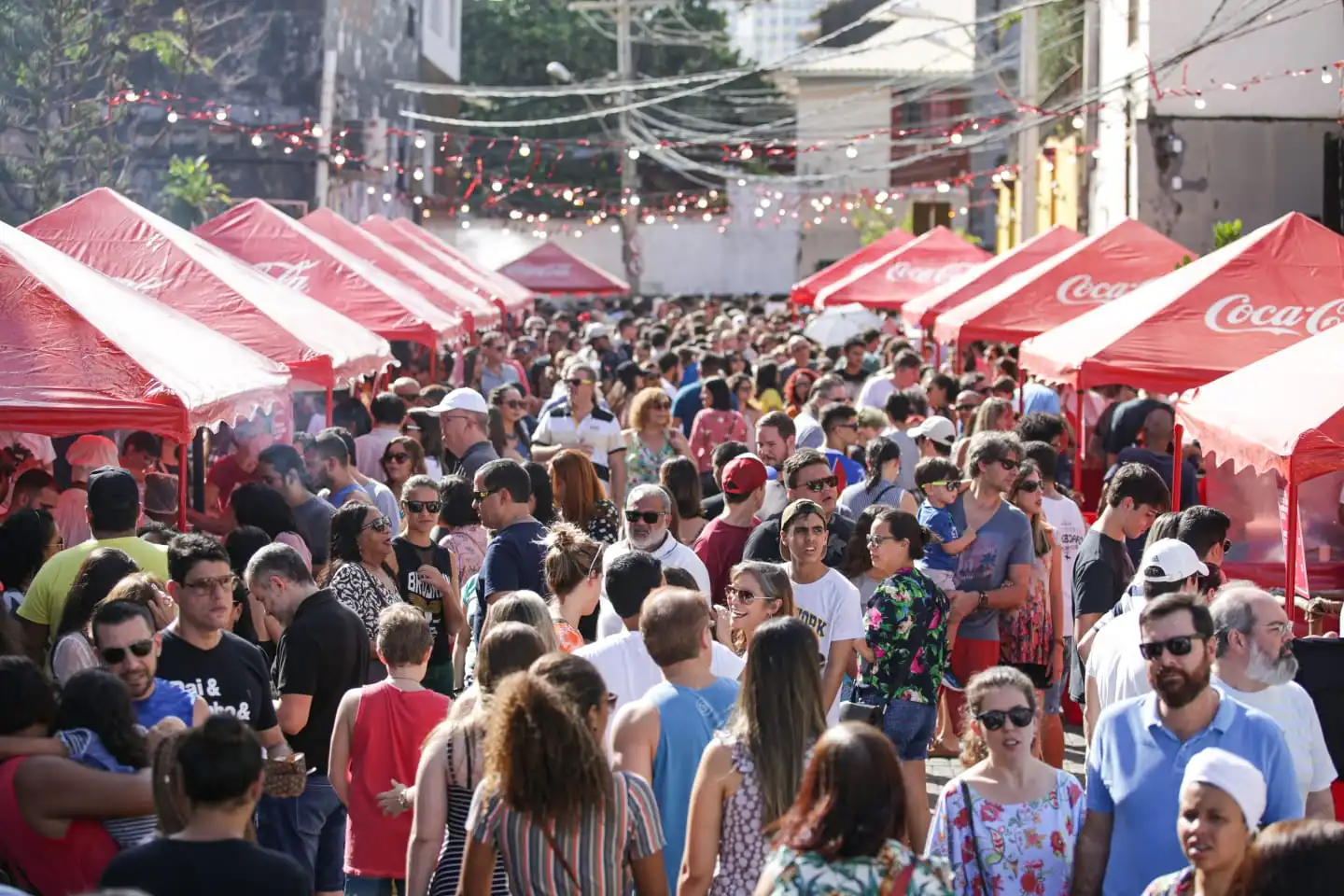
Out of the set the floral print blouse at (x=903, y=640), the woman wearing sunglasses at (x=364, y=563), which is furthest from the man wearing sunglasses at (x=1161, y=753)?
the woman wearing sunglasses at (x=364, y=563)

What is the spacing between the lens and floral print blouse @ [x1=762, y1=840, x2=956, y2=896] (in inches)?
150

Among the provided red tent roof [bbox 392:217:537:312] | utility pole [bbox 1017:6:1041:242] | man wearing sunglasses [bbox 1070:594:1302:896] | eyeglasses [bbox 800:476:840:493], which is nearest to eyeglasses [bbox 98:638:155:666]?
man wearing sunglasses [bbox 1070:594:1302:896]

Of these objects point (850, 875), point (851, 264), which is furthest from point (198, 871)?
point (851, 264)

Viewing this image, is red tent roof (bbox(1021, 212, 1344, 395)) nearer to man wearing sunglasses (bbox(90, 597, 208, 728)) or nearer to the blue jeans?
the blue jeans

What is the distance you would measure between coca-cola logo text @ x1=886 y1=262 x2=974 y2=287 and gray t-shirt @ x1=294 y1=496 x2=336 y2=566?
16318mm

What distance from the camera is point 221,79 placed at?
110 ft

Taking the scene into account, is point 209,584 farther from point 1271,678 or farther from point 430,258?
point 430,258

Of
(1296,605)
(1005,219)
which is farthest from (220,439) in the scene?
(1005,219)

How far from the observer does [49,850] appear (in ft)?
15.5

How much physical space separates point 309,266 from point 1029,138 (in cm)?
2391

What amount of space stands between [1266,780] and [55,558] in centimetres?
441

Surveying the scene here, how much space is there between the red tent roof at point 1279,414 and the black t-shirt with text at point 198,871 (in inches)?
202

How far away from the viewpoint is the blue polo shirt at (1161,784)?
4.53 m

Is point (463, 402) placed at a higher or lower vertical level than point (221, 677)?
higher
